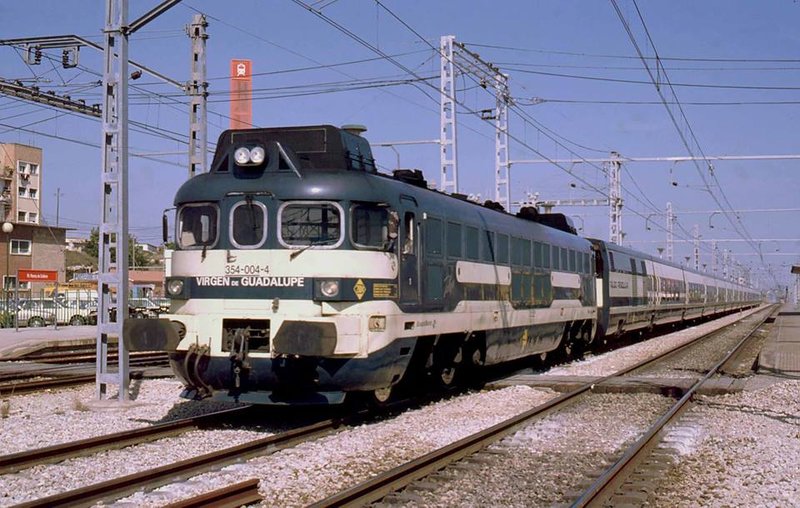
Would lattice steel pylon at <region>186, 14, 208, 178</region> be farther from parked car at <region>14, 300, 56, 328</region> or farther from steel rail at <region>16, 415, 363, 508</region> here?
parked car at <region>14, 300, 56, 328</region>

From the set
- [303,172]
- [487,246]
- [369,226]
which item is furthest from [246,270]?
[487,246]

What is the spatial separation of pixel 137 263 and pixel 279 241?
93.8 metres

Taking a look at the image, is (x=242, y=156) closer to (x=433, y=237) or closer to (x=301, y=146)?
(x=301, y=146)

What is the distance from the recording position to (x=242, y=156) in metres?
10.9

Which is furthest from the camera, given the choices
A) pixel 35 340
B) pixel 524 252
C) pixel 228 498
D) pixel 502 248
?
pixel 35 340

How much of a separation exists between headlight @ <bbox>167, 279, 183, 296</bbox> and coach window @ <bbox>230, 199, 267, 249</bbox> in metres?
0.91

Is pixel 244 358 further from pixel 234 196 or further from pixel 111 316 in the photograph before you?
pixel 111 316

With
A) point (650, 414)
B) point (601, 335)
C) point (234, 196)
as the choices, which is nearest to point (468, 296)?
point (650, 414)

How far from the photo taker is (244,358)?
1016cm

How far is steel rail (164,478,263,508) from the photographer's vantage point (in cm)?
658

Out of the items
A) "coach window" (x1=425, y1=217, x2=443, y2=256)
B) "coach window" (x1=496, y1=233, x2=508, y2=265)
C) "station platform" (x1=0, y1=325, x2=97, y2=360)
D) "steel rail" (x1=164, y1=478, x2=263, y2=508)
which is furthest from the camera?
"station platform" (x1=0, y1=325, x2=97, y2=360)

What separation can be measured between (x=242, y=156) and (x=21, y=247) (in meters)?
52.1

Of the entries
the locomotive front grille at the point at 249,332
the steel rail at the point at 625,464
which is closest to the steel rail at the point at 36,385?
the locomotive front grille at the point at 249,332

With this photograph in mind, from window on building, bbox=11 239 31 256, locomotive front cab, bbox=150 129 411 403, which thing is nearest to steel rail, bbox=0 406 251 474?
locomotive front cab, bbox=150 129 411 403
